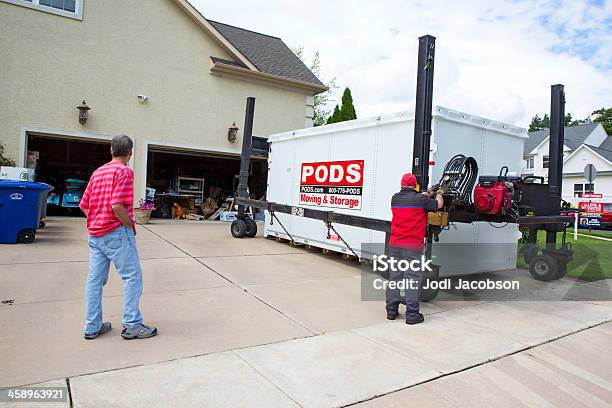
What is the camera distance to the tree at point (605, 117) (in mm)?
57494

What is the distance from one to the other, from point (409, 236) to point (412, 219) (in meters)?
0.19

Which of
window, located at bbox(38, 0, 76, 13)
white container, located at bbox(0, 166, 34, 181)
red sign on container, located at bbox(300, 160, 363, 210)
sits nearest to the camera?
red sign on container, located at bbox(300, 160, 363, 210)

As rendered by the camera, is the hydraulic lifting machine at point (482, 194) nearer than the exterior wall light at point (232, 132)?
Yes

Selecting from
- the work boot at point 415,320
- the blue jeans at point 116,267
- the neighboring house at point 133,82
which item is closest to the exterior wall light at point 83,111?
the neighboring house at point 133,82

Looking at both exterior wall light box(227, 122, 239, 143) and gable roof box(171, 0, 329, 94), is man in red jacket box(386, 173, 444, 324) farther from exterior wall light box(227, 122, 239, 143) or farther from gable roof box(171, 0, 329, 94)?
gable roof box(171, 0, 329, 94)

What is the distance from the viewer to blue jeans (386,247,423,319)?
4711mm

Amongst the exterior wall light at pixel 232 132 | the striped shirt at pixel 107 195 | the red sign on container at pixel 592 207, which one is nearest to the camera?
the striped shirt at pixel 107 195

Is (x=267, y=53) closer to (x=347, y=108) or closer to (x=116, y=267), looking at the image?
(x=347, y=108)

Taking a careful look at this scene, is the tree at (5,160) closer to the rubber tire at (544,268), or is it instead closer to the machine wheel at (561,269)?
the rubber tire at (544,268)

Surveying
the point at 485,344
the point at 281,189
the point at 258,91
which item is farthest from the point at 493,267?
the point at 258,91

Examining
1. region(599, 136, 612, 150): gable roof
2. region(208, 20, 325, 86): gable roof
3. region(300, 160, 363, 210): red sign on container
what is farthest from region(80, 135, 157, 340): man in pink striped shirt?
region(599, 136, 612, 150): gable roof

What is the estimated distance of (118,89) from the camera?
13.0m

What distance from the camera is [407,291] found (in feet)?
15.5

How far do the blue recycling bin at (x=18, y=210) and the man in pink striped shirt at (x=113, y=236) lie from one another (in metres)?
5.28
